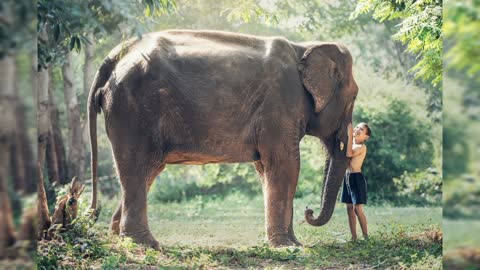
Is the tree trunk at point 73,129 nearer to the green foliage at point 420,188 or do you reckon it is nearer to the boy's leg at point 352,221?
the green foliage at point 420,188

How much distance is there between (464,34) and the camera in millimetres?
4422

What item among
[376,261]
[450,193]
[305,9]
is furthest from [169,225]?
[450,193]

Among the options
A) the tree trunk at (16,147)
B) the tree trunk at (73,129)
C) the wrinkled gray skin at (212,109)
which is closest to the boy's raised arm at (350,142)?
the wrinkled gray skin at (212,109)

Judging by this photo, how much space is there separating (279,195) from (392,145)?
21.8ft

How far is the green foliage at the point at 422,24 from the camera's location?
23.1ft

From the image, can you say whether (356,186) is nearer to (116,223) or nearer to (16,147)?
(116,223)

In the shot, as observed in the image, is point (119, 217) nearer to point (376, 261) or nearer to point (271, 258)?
point (271, 258)

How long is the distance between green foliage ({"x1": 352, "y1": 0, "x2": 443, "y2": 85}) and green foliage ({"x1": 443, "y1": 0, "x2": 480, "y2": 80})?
244 centimetres

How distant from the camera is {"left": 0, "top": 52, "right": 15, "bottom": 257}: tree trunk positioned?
4.66 metres

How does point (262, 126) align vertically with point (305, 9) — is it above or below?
below

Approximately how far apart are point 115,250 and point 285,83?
2.41m

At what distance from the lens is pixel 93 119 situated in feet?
23.9

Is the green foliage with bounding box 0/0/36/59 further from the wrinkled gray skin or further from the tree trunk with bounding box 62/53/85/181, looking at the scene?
the tree trunk with bounding box 62/53/85/181

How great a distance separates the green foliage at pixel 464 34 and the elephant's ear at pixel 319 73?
3.00 metres
